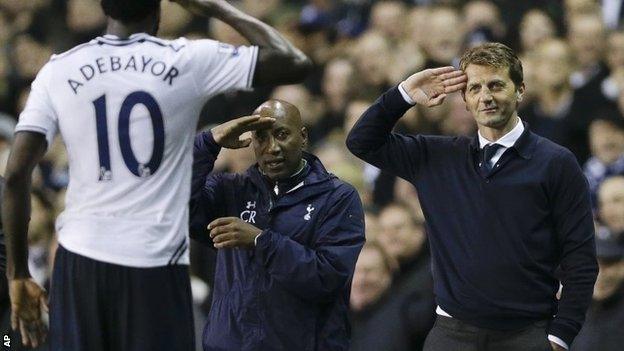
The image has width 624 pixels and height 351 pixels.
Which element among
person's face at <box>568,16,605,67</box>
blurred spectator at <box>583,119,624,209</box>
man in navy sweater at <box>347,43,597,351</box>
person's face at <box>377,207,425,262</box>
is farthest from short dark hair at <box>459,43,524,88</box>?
person's face at <box>568,16,605,67</box>

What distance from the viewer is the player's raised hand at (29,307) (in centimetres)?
429

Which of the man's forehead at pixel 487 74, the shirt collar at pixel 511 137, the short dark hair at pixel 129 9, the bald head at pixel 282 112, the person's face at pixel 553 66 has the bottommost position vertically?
the person's face at pixel 553 66

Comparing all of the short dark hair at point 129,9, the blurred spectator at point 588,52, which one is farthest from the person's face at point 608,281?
the short dark hair at point 129,9

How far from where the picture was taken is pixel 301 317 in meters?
5.23

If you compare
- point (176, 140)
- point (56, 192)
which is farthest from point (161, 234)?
point (56, 192)

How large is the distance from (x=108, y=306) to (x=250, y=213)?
1.07m

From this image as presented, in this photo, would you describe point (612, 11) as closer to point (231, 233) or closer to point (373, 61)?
point (373, 61)

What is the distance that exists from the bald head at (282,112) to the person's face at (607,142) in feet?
11.4

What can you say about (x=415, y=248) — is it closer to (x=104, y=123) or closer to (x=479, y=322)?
(x=479, y=322)

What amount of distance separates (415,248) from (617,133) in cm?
155

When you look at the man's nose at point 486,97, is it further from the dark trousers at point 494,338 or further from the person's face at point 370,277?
the person's face at point 370,277

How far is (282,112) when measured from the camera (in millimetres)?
5340

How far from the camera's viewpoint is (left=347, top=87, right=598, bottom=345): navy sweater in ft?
16.6

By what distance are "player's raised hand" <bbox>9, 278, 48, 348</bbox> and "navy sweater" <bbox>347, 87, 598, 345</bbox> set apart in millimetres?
1633
